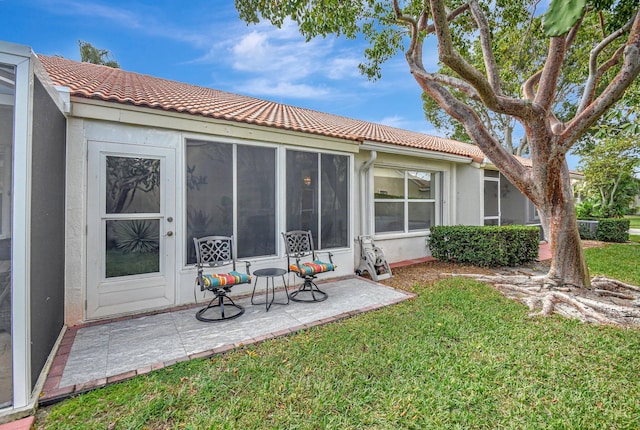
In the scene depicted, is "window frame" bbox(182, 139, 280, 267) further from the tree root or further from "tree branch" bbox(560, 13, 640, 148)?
"tree branch" bbox(560, 13, 640, 148)

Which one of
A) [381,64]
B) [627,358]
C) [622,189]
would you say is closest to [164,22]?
[381,64]

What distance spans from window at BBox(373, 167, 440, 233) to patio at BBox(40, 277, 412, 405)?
139 inches

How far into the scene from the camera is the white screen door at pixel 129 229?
14.1 ft

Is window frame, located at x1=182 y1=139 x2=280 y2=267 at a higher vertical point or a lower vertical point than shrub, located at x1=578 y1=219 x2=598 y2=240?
higher

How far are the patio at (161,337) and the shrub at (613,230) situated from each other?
14654mm

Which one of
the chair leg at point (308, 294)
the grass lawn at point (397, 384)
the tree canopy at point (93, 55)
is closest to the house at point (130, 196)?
the chair leg at point (308, 294)

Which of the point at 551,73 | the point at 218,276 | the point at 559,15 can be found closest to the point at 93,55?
the point at 218,276

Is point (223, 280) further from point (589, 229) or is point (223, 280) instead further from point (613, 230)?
point (613, 230)

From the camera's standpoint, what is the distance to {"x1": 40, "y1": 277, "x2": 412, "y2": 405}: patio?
119 inches

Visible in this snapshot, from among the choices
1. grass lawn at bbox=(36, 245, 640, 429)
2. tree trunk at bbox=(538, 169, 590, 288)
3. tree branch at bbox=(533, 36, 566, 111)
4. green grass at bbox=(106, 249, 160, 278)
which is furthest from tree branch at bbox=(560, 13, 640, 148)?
green grass at bbox=(106, 249, 160, 278)

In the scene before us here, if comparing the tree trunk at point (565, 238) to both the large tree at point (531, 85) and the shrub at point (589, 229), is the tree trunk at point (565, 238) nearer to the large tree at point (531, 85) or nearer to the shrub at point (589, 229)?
the large tree at point (531, 85)

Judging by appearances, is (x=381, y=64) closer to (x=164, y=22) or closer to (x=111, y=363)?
(x=164, y=22)

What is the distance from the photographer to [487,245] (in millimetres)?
7906

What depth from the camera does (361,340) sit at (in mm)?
3777
